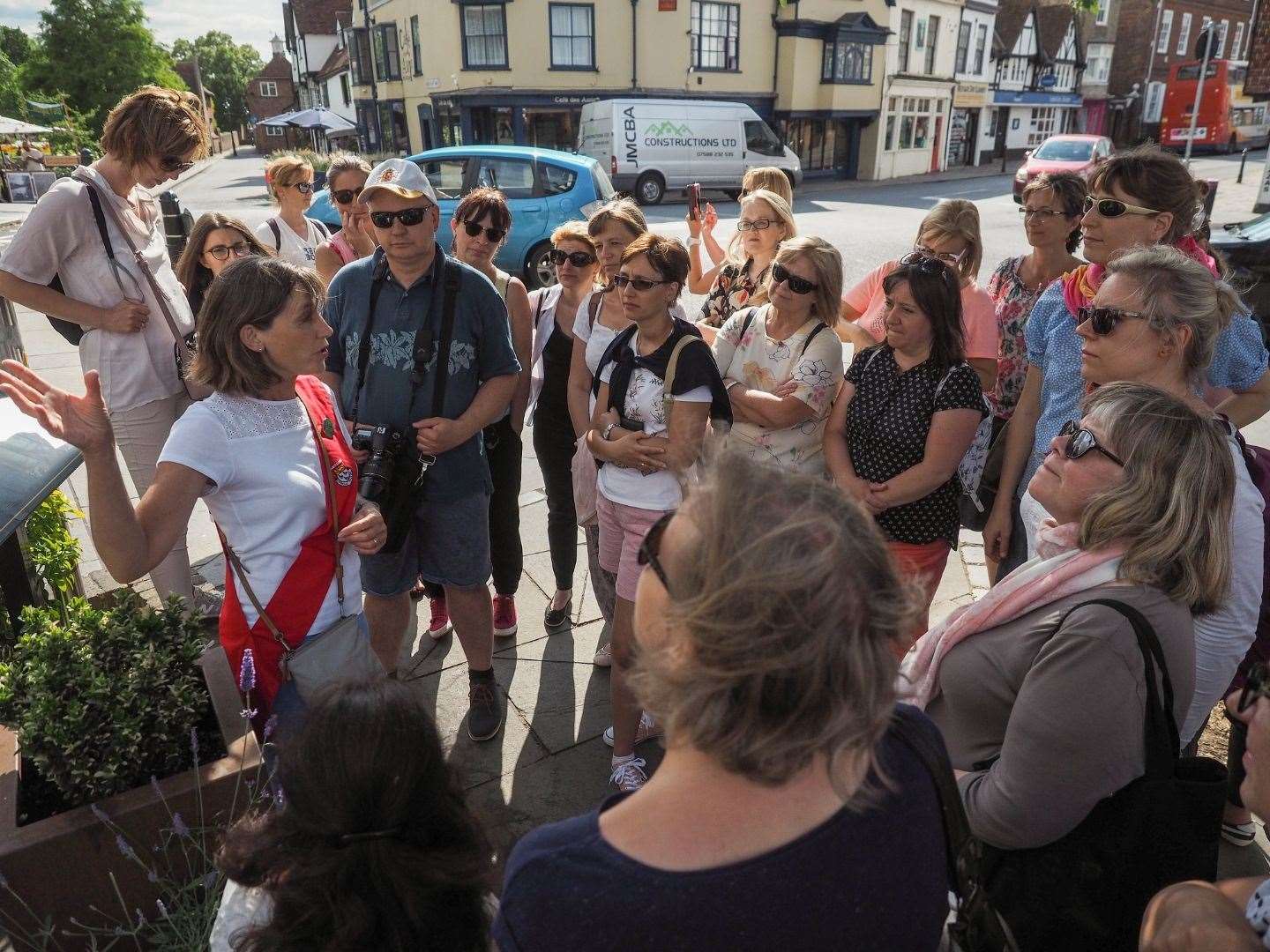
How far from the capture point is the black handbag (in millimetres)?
1443

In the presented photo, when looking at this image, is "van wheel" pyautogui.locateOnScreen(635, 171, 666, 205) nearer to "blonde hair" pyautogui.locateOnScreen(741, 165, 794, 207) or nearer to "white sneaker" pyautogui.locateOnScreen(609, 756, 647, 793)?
"blonde hair" pyautogui.locateOnScreen(741, 165, 794, 207)

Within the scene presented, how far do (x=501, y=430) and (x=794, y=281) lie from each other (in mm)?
1337

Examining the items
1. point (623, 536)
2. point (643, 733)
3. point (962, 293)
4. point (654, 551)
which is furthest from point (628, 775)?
point (962, 293)

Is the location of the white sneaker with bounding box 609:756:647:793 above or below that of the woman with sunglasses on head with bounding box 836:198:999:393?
below

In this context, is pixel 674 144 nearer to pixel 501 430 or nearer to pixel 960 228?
Result: pixel 960 228

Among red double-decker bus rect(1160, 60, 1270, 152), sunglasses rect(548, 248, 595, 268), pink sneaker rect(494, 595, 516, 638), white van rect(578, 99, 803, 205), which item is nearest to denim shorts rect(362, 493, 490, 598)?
pink sneaker rect(494, 595, 516, 638)

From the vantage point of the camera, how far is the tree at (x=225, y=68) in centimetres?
7506

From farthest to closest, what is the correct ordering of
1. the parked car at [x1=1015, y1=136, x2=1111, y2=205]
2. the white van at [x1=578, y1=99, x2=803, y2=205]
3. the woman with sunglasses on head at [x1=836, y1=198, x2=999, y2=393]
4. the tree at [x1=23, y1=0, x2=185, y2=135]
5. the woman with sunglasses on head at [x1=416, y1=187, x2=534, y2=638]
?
the tree at [x1=23, y1=0, x2=185, y2=135], the white van at [x1=578, y1=99, x2=803, y2=205], the parked car at [x1=1015, y1=136, x2=1111, y2=205], the woman with sunglasses on head at [x1=416, y1=187, x2=534, y2=638], the woman with sunglasses on head at [x1=836, y1=198, x2=999, y2=393]

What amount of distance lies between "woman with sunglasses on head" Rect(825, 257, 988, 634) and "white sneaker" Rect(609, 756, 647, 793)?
1.07 metres

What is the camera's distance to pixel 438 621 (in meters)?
3.56

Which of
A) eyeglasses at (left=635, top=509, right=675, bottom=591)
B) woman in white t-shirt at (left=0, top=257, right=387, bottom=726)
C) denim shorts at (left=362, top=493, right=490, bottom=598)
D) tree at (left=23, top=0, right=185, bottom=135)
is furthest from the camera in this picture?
tree at (left=23, top=0, right=185, bottom=135)

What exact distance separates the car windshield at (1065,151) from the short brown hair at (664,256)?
70.3 ft

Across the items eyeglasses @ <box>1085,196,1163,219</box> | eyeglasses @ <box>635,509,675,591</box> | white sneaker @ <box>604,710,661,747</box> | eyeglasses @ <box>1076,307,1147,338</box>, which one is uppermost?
eyeglasses @ <box>1085,196,1163,219</box>

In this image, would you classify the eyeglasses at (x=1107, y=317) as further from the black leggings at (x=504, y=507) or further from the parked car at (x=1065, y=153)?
the parked car at (x=1065, y=153)
